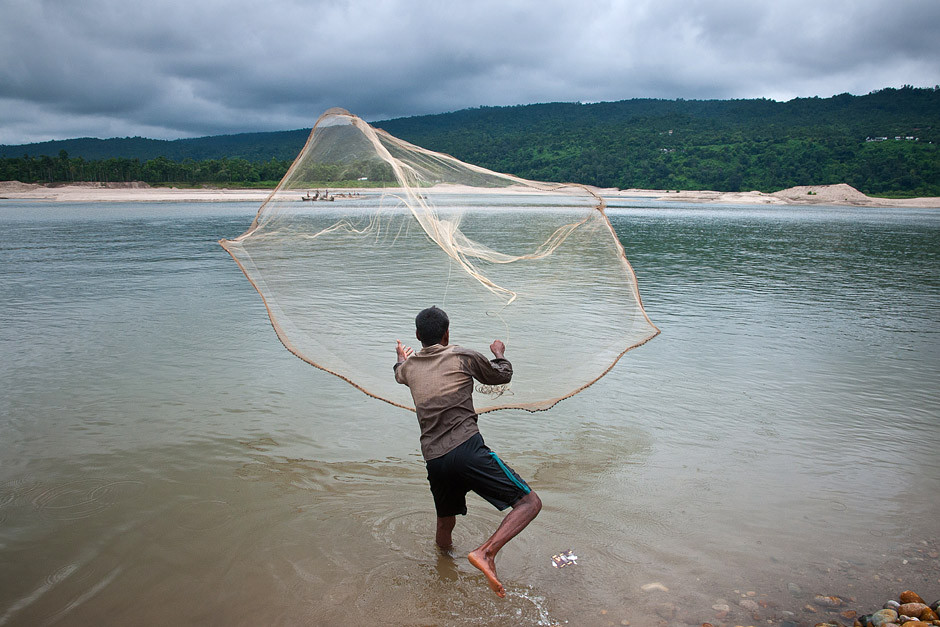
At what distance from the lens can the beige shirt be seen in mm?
3361

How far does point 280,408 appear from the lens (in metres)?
6.35

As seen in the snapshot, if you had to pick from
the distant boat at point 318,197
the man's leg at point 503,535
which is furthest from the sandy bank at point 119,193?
the man's leg at point 503,535

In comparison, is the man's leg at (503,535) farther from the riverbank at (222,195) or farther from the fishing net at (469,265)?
the riverbank at (222,195)

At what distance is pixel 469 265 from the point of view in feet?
18.0

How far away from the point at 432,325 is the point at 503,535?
1215 mm

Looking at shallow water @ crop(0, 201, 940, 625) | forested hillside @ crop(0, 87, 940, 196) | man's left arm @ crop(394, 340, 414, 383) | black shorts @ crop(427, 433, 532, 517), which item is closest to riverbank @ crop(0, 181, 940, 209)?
forested hillside @ crop(0, 87, 940, 196)

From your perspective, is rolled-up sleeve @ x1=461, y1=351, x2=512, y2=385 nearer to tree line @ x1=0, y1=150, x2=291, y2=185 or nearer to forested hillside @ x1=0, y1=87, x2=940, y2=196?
forested hillside @ x1=0, y1=87, x2=940, y2=196

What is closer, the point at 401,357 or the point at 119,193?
the point at 401,357

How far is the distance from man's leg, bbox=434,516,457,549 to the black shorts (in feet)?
1.19

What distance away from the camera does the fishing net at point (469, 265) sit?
533 cm

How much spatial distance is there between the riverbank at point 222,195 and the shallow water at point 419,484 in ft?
208

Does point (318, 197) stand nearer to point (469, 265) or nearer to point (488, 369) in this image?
point (469, 265)

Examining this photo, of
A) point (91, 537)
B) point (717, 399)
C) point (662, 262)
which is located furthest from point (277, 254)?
point (662, 262)

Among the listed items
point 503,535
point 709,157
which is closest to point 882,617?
point 503,535
